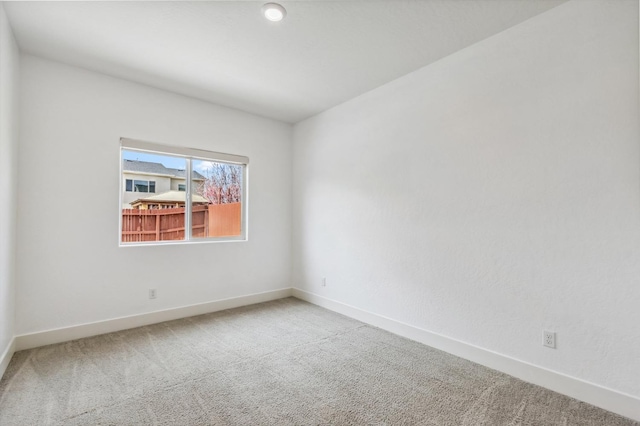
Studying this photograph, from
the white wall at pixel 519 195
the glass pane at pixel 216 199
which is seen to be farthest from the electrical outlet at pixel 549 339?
the glass pane at pixel 216 199

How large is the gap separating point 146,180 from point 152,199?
0.22 m

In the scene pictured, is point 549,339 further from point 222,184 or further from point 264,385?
point 222,184

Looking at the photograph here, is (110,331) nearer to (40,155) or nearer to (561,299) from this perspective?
(40,155)

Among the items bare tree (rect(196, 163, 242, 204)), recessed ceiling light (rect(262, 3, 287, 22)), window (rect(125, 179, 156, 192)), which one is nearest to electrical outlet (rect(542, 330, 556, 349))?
recessed ceiling light (rect(262, 3, 287, 22))

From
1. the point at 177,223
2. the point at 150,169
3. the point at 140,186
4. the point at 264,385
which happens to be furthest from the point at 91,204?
the point at 264,385

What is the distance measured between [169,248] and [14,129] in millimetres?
1662

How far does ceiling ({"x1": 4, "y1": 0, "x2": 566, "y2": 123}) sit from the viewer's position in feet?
6.82

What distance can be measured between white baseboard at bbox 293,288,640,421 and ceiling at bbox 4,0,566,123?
251 cm

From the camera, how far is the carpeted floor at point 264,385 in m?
1.77

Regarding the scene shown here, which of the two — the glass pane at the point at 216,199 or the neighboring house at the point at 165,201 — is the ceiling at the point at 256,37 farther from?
the neighboring house at the point at 165,201

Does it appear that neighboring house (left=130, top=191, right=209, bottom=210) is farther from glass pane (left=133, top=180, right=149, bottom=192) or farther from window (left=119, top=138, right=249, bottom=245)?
glass pane (left=133, top=180, right=149, bottom=192)

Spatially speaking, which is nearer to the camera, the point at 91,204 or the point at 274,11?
the point at 274,11

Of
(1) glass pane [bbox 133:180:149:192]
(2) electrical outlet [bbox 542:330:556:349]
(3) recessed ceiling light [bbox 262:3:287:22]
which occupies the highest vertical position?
(3) recessed ceiling light [bbox 262:3:287:22]

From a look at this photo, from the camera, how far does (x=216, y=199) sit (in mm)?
3959
